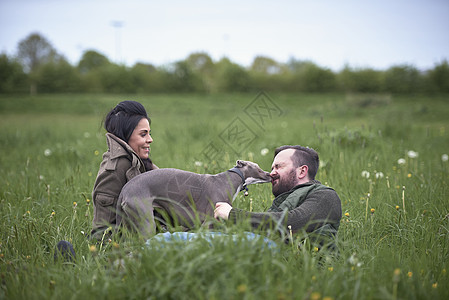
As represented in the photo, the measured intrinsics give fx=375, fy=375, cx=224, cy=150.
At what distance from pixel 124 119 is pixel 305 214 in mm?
1474

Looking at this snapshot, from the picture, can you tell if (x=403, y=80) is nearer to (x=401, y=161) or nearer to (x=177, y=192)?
(x=401, y=161)

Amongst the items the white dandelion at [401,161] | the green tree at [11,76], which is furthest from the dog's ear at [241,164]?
the green tree at [11,76]

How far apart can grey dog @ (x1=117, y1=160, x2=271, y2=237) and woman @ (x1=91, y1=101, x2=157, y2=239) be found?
0.70 ft

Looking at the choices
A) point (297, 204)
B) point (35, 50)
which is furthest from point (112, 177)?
point (35, 50)

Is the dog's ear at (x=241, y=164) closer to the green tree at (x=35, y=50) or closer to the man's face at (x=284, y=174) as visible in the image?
the man's face at (x=284, y=174)

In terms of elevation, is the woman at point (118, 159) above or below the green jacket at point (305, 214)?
above

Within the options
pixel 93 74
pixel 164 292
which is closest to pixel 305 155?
pixel 164 292

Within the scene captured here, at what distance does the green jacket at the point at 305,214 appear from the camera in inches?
91.3

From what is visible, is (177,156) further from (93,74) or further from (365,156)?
(93,74)

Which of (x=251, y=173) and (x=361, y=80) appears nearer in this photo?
(x=251, y=173)

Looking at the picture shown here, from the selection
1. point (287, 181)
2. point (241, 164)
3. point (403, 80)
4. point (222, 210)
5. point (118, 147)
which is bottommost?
point (222, 210)

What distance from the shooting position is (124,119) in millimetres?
2803

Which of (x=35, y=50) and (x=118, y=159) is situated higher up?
(x=35, y=50)

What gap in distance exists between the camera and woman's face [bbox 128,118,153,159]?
9.30ft
